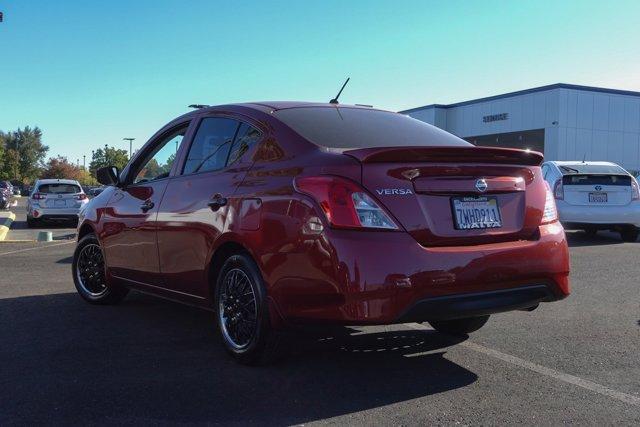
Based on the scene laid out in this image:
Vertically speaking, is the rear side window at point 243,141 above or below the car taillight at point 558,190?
above

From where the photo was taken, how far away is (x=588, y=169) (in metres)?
11.6

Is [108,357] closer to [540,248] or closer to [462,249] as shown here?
[462,249]

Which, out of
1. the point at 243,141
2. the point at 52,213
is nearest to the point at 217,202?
the point at 243,141

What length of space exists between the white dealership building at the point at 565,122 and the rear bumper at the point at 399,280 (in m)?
42.5

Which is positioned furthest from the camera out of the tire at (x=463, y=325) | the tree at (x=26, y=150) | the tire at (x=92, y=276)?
the tree at (x=26, y=150)

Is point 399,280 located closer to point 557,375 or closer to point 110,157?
point 557,375

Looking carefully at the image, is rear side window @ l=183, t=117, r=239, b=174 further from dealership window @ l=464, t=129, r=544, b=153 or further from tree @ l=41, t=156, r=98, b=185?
tree @ l=41, t=156, r=98, b=185

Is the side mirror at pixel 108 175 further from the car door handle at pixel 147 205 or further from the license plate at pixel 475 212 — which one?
the license plate at pixel 475 212

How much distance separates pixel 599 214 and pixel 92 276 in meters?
8.86

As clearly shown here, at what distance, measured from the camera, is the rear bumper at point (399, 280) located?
11.1 ft

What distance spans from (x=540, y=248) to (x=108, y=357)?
299 centimetres

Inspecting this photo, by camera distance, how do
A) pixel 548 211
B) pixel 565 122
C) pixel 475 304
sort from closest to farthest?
1. pixel 475 304
2. pixel 548 211
3. pixel 565 122

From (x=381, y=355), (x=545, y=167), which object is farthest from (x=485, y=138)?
(x=381, y=355)

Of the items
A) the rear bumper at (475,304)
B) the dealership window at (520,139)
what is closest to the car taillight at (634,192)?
the rear bumper at (475,304)
